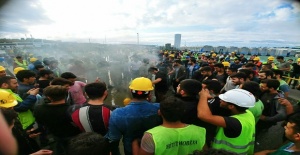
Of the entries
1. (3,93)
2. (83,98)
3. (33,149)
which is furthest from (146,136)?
(83,98)

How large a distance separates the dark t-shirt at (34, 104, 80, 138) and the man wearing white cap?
1.96 m

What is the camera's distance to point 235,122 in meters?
1.79

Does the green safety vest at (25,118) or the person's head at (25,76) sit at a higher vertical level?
the person's head at (25,76)

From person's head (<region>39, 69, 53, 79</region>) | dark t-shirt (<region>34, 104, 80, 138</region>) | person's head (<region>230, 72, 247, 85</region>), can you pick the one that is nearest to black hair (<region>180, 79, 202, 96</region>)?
dark t-shirt (<region>34, 104, 80, 138</region>)

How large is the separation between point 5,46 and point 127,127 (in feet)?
108

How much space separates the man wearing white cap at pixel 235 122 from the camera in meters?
1.79

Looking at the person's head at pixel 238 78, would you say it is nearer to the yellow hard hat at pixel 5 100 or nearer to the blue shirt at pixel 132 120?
the blue shirt at pixel 132 120

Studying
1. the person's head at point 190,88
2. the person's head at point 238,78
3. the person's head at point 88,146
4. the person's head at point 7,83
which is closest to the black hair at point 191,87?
the person's head at point 190,88

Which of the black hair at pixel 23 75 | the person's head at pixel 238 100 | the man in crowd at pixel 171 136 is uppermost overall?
the person's head at pixel 238 100

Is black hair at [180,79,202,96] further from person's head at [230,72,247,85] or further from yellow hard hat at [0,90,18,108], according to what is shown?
yellow hard hat at [0,90,18,108]

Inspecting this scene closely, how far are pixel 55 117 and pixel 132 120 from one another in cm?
129

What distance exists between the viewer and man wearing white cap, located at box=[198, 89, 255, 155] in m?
1.79

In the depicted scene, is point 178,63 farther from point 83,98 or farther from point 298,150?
point 298,150

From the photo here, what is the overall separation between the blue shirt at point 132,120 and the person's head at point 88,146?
54 centimetres
